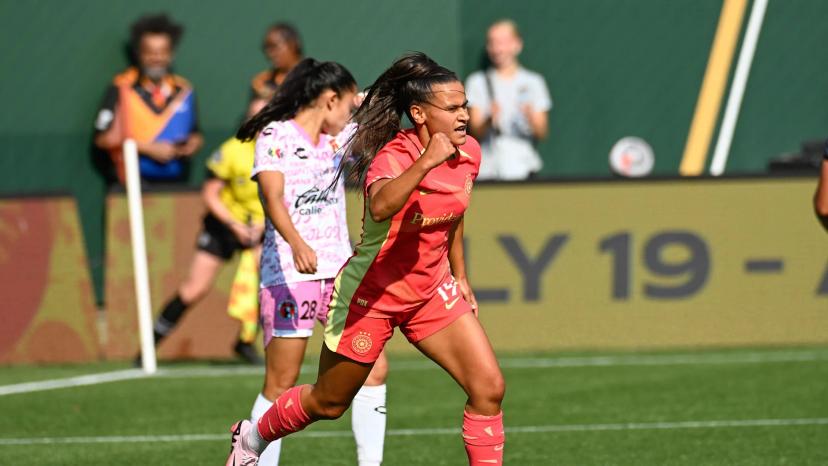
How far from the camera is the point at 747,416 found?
9297 millimetres

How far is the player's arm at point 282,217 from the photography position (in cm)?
690

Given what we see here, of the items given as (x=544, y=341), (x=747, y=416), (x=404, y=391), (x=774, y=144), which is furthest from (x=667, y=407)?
(x=774, y=144)

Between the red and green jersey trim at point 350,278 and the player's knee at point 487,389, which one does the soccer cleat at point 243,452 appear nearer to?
the red and green jersey trim at point 350,278

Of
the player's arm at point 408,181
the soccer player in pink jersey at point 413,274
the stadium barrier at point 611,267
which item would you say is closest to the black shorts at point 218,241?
the stadium barrier at point 611,267

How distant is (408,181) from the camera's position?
5.75 metres

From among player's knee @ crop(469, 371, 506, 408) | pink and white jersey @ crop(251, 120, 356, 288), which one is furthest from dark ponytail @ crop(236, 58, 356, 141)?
player's knee @ crop(469, 371, 506, 408)

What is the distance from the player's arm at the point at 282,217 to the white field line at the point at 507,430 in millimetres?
2171

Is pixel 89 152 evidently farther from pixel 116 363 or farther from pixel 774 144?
pixel 774 144

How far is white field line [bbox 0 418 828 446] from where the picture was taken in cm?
878

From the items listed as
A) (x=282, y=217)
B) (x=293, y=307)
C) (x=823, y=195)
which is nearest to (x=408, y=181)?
(x=282, y=217)

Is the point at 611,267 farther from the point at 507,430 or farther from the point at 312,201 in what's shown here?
the point at 312,201

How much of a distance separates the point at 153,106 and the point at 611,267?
4507 millimetres

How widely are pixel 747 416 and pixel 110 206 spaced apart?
18.6 ft

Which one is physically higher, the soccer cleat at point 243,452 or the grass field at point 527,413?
the soccer cleat at point 243,452
